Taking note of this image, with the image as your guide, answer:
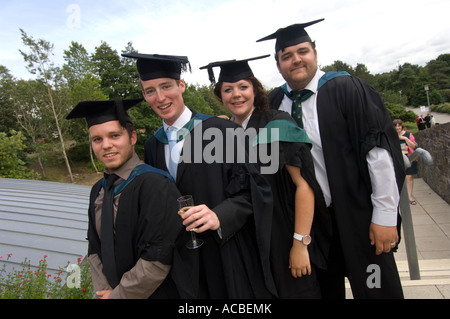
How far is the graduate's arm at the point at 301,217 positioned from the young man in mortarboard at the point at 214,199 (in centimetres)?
21

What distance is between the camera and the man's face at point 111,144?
1841 mm

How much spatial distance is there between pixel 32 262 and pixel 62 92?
2698cm

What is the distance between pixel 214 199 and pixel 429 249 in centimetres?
544

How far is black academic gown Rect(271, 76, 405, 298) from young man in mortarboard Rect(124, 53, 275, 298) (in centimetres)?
57

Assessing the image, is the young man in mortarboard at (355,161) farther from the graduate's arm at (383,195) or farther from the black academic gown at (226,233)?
the black academic gown at (226,233)

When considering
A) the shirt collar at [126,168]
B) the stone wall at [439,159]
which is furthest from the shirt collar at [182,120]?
the stone wall at [439,159]

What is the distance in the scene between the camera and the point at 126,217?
1.70 m

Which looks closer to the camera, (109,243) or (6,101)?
(109,243)

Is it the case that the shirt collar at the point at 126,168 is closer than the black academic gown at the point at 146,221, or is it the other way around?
the black academic gown at the point at 146,221

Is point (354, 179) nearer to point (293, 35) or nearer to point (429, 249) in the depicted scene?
point (293, 35)

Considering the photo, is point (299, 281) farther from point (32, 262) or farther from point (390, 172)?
point (32, 262)

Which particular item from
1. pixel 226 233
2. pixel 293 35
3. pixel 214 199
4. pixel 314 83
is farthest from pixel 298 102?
pixel 226 233
